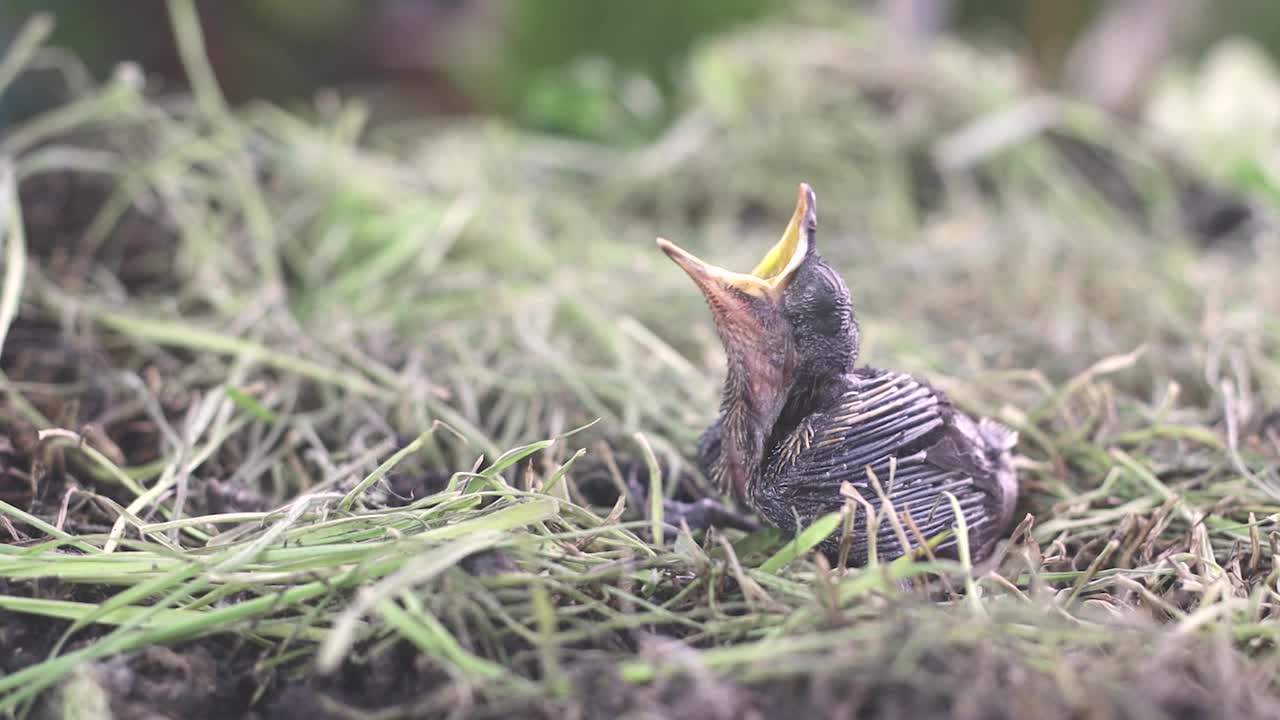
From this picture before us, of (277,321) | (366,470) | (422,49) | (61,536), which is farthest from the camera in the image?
(422,49)

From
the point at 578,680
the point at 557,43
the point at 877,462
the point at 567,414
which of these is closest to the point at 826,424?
the point at 877,462

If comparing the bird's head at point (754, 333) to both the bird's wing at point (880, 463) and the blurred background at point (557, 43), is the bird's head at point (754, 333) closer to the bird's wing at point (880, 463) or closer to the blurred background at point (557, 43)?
the bird's wing at point (880, 463)

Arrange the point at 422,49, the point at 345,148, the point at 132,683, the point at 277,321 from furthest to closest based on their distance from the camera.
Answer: the point at 422,49, the point at 345,148, the point at 277,321, the point at 132,683

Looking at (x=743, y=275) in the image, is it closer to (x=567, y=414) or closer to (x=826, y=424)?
(x=826, y=424)

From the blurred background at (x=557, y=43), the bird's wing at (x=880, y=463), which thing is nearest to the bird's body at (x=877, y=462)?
the bird's wing at (x=880, y=463)

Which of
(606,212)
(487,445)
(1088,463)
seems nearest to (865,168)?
(606,212)

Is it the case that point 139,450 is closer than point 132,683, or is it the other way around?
point 132,683

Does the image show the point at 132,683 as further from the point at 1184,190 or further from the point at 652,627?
the point at 1184,190

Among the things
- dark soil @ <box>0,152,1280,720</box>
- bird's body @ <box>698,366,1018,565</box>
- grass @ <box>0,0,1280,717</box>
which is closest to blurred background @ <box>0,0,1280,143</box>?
grass @ <box>0,0,1280,717</box>
